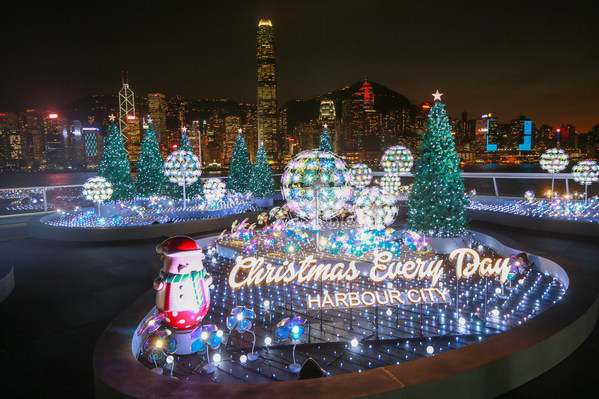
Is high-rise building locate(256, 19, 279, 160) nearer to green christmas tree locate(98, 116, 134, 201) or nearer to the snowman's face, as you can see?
green christmas tree locate(98, 116, 134, 201)

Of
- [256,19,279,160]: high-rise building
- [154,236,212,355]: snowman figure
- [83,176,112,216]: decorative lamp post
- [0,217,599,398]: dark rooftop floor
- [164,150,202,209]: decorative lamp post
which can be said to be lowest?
[0,217,599,398]: dark rooftop floor

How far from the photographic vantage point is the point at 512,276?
7.29 m

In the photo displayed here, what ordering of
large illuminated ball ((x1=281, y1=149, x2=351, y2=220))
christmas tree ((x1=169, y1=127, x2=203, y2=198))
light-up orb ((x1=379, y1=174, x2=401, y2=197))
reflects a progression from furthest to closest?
1. christmas tree ((x1=169, y1=127, x2=203, y2=198))
2. light-up orb ((x1=379, y1=174, x2=401, y2=197))
3. large illuminated ball ((x1=281, y1=149, x2=351, y2=220))

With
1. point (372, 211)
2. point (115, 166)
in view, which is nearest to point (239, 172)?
point (115, 166)

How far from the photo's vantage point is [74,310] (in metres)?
6.89

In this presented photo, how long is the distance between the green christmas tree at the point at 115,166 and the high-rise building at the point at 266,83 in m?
139

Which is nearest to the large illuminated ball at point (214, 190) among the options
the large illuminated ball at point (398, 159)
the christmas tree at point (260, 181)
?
the christmas tree at point (260, 181)

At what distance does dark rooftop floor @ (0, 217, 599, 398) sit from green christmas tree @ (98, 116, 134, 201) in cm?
605

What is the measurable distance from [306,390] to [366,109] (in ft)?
368

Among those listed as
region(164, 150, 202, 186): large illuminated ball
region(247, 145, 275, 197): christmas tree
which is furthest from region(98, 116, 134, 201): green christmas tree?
region(247, 145, 275, 197): christmas tree

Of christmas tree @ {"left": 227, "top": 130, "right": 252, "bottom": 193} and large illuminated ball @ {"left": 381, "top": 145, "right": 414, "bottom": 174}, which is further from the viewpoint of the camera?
christmas tree @ {"left": 227, "top": 130, "right": 252, "bottom": 193}

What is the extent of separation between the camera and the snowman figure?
504cm

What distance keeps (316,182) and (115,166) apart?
13.1m

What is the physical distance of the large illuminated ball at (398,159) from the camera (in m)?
18.0
